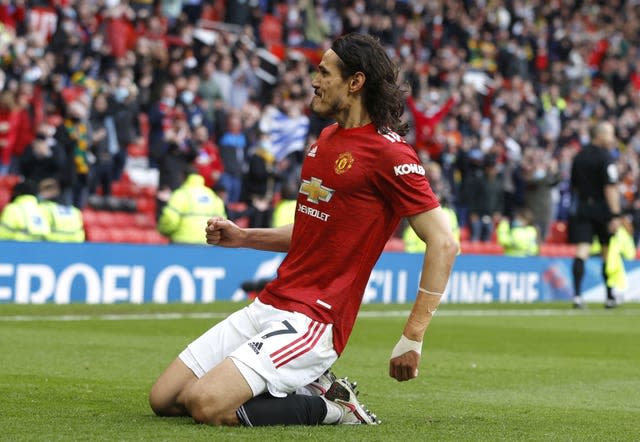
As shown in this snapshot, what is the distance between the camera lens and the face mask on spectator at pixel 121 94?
20.4m

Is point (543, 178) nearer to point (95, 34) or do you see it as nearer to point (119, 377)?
point (95, 34)

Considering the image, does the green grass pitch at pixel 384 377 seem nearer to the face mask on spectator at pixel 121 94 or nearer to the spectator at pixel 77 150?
the spectator at pixel 77 150

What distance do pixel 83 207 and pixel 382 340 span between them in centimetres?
773

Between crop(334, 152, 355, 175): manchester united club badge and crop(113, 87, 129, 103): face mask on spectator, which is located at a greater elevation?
crop(113, 87, 129, 103): face mask on spectator

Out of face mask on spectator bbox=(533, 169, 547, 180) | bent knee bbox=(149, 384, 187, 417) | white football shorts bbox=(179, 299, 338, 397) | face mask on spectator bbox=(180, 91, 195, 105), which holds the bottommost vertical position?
bent knee bbox=(149, 384, 187, 417)

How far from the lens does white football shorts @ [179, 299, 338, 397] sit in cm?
618

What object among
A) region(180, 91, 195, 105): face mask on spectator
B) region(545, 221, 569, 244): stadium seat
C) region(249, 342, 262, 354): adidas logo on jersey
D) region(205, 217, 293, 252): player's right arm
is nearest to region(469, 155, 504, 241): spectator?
region(545, 221, 569, 244): stadium seat

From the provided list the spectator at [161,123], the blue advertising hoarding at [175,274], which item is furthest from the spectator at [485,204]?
the spectator at [161,123]

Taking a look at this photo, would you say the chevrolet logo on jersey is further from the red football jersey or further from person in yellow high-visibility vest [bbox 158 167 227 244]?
person in yellow high-visibility vest [bbox 158 167 227 244]

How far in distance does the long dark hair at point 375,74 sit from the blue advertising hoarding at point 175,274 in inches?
404

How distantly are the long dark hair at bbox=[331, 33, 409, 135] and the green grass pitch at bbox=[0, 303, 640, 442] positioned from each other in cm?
149

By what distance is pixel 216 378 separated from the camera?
20.2 ft

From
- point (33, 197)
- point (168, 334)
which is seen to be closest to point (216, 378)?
point (168, 334)

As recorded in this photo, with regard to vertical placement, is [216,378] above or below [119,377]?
above
